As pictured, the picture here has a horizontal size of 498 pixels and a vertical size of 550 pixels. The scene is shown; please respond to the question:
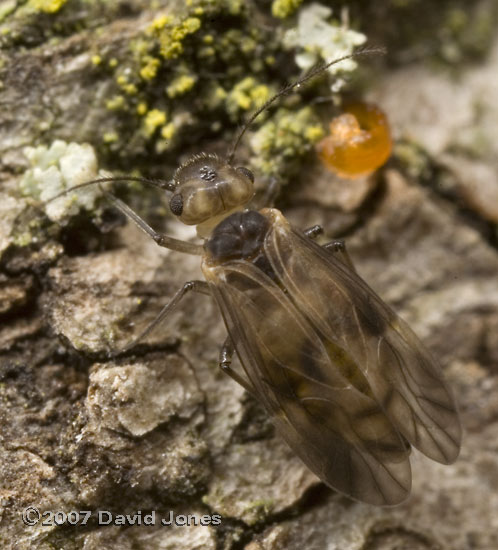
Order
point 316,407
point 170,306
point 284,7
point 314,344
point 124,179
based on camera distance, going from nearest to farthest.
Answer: point 316,407
point 314,344
point 170,306
point 124,179
point 284,7

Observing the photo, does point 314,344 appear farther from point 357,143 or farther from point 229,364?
point 357,143

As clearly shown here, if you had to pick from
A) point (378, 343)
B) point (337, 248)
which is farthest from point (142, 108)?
Result: point (378, 343)

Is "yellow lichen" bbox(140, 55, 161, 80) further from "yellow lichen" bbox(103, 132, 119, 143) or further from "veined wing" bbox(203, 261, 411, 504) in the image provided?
"veined wing" bbox(203, 261, 411, 504)

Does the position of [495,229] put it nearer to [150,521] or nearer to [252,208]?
[252,208]

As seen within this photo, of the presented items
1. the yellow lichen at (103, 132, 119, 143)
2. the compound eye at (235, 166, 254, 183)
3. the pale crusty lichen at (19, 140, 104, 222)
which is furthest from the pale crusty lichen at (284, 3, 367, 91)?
the pale crusty lichen at (19, 140, 104, 222)

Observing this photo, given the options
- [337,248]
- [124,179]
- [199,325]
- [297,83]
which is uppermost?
[297,83]

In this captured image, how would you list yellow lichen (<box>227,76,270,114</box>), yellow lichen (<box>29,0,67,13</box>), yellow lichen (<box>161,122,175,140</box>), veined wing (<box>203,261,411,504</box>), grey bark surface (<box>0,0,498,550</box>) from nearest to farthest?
1. grey bark surface (<box>0,0,498,550</box>)
2. veined wing (<box>203,261,411,504</box>)
3. yellow lichen (<box>29,0,67,13</box>)
4. yellow lichen (<box>161,122,175,140</box>)
5. yellow lichen (<box>227,76,270,114</box>)

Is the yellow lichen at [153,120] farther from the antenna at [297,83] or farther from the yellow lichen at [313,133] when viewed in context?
the yellow lichen at [313,133]
